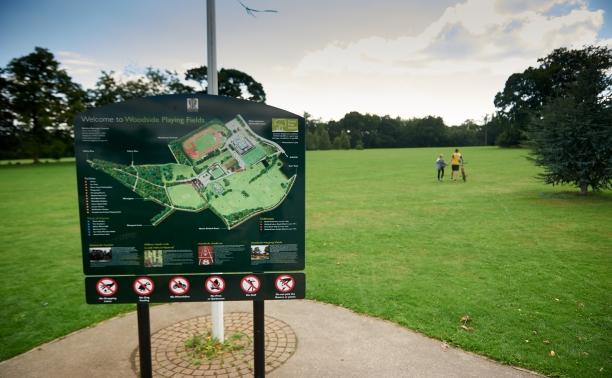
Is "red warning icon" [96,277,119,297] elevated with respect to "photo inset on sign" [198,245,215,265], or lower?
lower

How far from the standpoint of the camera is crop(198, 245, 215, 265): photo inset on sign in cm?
372

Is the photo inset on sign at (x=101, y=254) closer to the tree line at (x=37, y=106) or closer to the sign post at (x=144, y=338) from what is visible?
the sign post at (x=144, y=338)

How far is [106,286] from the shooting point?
3699 mm

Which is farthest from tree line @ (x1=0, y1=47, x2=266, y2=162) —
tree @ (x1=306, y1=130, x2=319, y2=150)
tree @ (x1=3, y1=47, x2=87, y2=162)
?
tree @ (x1=306, y1=130, x2=319, y2=150)

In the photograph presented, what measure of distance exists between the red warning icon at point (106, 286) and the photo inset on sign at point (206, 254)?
838mm

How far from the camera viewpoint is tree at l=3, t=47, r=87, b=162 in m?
53.3

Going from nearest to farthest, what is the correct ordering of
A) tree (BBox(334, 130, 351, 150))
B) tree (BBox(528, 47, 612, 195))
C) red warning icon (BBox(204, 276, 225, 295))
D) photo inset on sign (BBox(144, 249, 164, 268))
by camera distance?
photo inset on sign (BBox(144, 249, 164, 268)) < red warning icon (BBox(204, 276, 225, 295)) < tree (BBox(528, 47, 612, 195)) < tree (BBox(334, 130, 351, 150))

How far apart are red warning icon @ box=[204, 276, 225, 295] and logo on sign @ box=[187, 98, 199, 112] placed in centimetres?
161

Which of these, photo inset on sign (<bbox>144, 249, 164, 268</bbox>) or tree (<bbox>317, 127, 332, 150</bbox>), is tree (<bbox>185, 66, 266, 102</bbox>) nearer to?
tree (<bbox>317, 127, 332, 150</bbox>)

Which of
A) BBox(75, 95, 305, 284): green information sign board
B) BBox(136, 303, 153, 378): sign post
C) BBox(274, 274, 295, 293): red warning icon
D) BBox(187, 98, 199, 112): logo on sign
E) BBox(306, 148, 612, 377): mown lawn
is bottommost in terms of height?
BBox(306, 148, 612, 377): mown lawn

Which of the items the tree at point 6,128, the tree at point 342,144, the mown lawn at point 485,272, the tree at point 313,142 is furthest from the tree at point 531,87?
the tree at point 6,128

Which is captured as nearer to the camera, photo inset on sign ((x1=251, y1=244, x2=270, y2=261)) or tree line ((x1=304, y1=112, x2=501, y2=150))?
photo inset on sign ((x1=251, y1=244, x2=270, y2=261))

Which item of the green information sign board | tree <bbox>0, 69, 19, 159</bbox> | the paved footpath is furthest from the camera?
tree <bbox>0, 69, 19, 159</bbox>

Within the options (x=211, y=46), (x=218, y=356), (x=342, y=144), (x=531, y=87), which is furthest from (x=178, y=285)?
(x=342, y=144)
